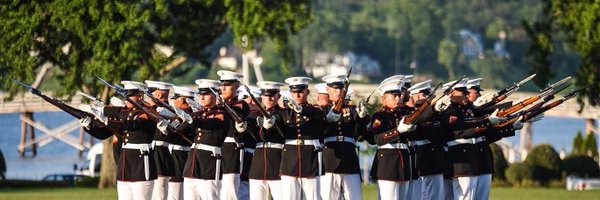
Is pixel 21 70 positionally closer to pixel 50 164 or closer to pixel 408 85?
pixel 408 85

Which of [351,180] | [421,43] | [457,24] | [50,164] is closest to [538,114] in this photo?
[351,180]

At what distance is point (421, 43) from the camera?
127 meters

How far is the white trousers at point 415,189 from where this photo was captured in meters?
23.6

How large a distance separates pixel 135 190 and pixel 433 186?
375 centimetres

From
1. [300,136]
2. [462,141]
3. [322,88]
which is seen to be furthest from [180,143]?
[462,141]

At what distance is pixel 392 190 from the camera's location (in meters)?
23.3

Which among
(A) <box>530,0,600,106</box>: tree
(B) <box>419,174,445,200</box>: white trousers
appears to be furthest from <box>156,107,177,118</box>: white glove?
(A) <box>530,0,600,106</box>: tree

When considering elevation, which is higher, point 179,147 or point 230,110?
point 230,110

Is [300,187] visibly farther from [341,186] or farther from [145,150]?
[145,150]

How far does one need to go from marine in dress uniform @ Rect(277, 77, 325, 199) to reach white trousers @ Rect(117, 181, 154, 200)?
2.09 m

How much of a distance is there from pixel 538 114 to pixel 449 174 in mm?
1366

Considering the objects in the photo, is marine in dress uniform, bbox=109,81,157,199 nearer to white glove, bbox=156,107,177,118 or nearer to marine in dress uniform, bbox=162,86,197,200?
white glove, bbox=156,107,177,118

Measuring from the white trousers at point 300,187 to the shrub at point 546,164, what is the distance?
2266 centimetres

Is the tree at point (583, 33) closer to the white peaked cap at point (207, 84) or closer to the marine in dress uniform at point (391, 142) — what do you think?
the white peaked cap at point (207, 84)
